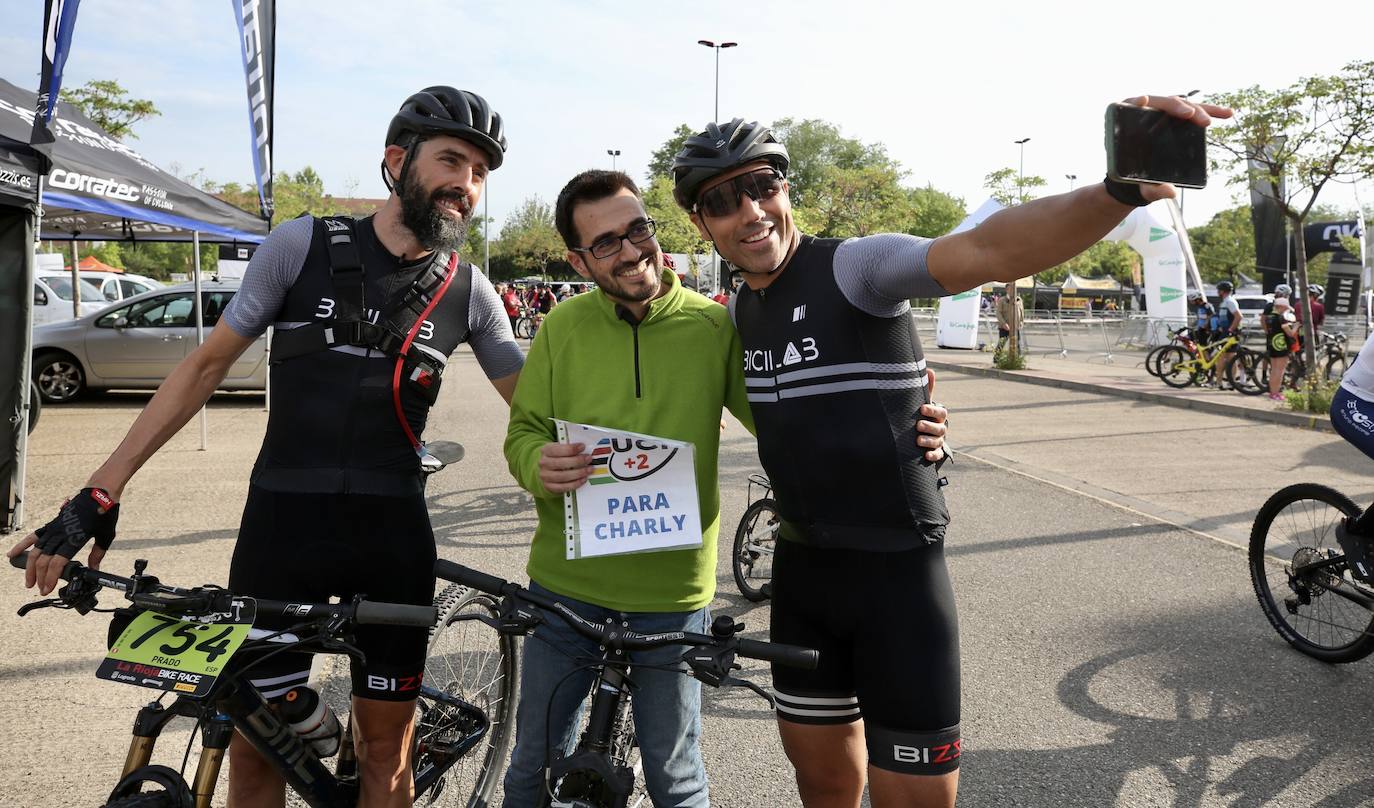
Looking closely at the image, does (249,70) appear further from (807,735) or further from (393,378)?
(807,735)

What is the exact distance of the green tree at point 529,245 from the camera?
238 feet

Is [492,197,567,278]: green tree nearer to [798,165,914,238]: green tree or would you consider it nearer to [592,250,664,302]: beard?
[798,165,914,238]: green tree

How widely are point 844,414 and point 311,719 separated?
1541mm

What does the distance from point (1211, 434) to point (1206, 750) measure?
10.1 metres

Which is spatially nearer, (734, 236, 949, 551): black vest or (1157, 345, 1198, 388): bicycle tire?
(734, 236, 949, 551): black vest

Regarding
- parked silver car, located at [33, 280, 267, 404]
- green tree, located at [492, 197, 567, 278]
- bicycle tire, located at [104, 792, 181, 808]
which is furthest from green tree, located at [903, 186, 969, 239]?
bicycle tire, located at [104, 792, 181, 808]

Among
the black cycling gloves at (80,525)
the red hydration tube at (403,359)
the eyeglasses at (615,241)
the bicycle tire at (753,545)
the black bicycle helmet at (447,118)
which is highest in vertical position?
the black bicycle helmet at (447,118)

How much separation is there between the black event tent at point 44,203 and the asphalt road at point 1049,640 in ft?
2.62

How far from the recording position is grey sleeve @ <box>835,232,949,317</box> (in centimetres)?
203

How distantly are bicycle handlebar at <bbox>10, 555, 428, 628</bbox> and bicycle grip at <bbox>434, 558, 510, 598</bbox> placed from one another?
7 centimetres

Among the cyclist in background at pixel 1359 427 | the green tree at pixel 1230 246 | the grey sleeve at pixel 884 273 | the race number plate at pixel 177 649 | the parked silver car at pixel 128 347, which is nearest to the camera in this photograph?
the race number plate at pixel 177 649

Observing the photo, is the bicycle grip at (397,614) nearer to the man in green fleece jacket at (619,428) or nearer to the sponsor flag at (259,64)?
the man in green fleece jacket at (619,428)

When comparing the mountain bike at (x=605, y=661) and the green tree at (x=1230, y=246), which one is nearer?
the mountain bike at (x=605, y=661)

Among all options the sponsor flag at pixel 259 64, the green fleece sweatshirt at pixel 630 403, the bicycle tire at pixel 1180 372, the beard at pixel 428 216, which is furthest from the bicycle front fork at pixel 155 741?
the bicycle tire at pixel 1180 372
